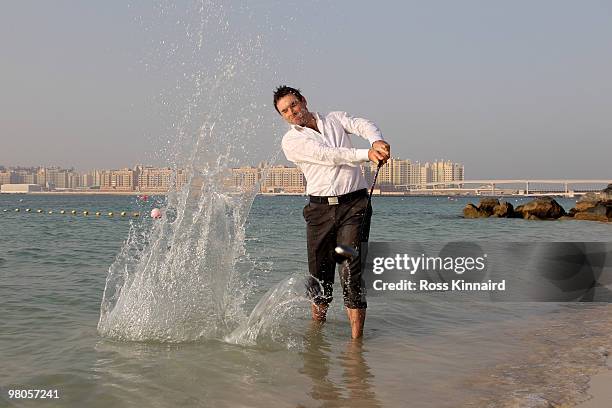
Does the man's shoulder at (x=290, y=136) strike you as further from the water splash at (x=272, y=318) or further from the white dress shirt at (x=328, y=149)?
the water splash at (x=272, y=318)

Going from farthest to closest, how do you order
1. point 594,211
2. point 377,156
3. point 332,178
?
point 594,211
point 332,178
point 377,156

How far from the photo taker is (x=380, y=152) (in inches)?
175

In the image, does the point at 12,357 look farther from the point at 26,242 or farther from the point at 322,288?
the point at 26,242

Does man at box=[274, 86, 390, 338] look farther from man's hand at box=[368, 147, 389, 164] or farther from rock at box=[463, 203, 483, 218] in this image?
rock at box=[463, 203, 483, 218]

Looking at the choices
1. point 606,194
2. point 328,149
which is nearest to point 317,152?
point 328,149

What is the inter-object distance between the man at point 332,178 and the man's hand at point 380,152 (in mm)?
334

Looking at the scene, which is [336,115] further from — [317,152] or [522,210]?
[522,210]

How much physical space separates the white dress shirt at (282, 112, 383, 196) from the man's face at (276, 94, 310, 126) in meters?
0.08

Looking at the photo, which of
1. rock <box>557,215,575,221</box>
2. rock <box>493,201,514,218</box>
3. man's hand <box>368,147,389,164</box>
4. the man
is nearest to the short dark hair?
the man

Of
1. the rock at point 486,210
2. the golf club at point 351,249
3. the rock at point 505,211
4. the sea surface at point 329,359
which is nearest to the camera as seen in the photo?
the sea surface at point 329,359

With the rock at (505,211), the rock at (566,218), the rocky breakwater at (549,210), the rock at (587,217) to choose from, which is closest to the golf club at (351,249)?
the rocky breakwater at (549,210)

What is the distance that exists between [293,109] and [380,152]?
1.04 m

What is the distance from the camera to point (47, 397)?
3.96 meters

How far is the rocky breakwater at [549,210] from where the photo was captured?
1501 inches
